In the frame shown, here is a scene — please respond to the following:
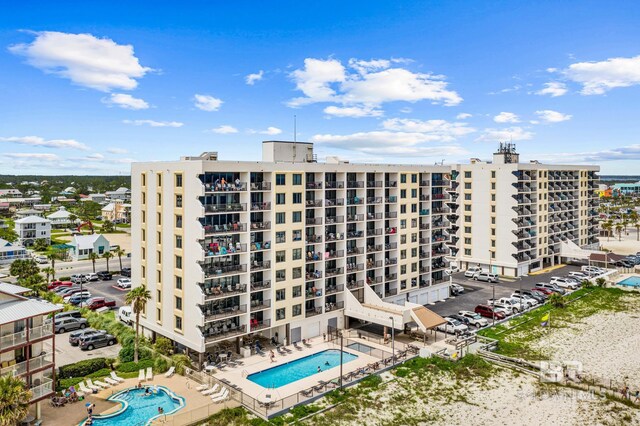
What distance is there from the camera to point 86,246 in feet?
388

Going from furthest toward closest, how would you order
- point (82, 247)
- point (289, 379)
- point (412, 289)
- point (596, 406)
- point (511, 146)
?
point (82, 247), point (511, 146), point (412, 289), point (289, 379), point (596, 406)

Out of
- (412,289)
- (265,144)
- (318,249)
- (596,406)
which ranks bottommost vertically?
(596,406)

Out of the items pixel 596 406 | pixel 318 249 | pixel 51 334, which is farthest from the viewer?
pixel 318 249

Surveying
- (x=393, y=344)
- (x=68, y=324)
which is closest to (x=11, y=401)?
(x=68, y=324)

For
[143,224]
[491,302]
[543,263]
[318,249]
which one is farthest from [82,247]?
[543,263]

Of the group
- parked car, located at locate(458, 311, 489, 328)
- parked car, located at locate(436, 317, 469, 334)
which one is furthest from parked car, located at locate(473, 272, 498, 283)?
parked car, located at locate(436, 317, 469, 334)

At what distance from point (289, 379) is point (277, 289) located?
10.4m

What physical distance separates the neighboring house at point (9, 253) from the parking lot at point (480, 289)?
92.0 meters

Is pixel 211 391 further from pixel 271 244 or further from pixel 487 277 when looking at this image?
pixel 487 277

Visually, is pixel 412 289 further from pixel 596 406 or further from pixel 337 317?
pixel 596 406

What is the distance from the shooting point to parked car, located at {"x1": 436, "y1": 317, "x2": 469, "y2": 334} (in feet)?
204

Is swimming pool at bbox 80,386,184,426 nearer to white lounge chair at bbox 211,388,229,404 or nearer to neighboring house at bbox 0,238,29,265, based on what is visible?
white lounge chair at bbox 211,388,229,404

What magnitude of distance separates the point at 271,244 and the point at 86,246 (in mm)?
80081

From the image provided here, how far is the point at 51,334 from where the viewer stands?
1576 inches
